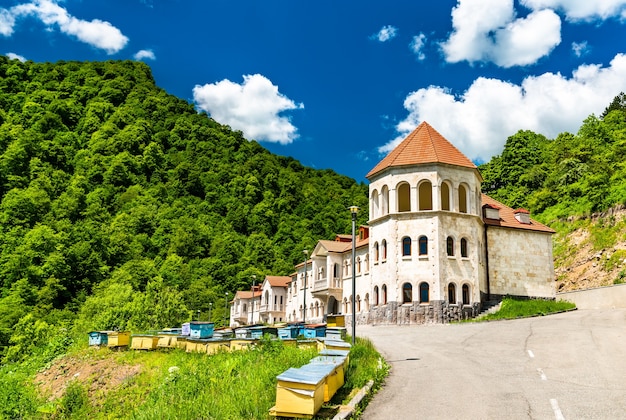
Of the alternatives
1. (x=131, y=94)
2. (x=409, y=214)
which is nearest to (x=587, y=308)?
(x=409, y=214)

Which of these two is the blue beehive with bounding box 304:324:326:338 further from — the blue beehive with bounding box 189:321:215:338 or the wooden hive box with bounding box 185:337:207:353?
the blue beehive with bounding box 189:321:215:338

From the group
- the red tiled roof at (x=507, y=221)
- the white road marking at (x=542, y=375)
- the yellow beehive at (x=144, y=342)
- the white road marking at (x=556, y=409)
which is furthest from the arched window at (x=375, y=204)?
the white road marking at (x=556, y=409)

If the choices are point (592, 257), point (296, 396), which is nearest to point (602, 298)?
point (592, 257)

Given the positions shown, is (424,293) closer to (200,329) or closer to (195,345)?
(200,329)

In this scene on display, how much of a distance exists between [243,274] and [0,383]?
60.4 m

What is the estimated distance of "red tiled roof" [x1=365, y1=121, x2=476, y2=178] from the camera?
125ft

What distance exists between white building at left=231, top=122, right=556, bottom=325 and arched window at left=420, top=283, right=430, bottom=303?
7cm

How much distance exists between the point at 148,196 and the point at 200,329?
72632mm

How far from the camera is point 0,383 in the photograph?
27.9 metres

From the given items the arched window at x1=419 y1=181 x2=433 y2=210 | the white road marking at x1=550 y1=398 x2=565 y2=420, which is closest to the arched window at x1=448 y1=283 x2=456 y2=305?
the arched window at x1=419 y1=181 x2=433 y2=210

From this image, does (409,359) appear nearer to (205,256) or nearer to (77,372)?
(77,372)

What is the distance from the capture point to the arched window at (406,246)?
3775 cm

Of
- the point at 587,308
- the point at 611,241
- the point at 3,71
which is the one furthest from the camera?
the point at 3,71

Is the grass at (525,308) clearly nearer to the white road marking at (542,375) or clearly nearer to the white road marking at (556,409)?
the white road marking at (542,375)
